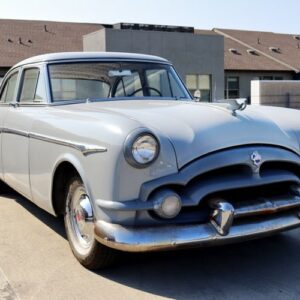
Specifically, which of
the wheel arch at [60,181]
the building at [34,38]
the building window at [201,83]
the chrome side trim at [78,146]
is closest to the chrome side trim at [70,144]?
the chrome side trim at [78,146]

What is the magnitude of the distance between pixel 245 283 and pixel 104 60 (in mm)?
2532

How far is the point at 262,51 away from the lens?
34438 millimetres

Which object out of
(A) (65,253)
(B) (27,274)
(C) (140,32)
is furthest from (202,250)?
(C) (140,32)

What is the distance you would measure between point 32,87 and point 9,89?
0.97m

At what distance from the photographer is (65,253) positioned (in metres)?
4.12

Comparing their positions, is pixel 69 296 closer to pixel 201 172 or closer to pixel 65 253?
pixel 65 253

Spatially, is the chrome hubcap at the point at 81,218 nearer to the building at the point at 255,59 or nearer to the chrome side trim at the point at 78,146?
the chrome side trim at the point at 78,146

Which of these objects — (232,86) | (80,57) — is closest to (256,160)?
(80,57)

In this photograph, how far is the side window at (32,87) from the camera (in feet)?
15.5

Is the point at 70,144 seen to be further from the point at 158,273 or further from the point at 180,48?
the point at 180,48

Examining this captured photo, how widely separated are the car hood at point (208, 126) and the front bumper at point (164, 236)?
408 millimetres

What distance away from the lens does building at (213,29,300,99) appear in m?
31.1

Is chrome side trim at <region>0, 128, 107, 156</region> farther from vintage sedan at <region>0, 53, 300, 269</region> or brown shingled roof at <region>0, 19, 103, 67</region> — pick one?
brown shingled roof at <region>0, 19, 103, 67</region>

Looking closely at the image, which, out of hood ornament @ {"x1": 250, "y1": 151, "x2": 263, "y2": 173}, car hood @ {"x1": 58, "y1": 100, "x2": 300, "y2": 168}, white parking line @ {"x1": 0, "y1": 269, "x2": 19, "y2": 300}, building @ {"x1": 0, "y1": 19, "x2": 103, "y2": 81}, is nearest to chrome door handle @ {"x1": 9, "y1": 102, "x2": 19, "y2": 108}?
car hood @ {"x1": 58, "y1": 100, "x2": 300, "y2": 168}
